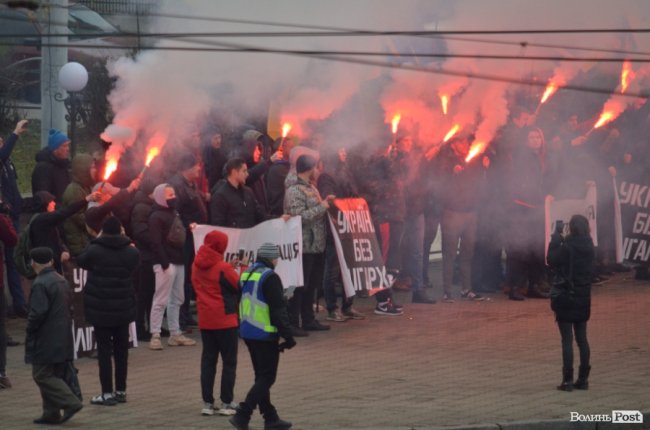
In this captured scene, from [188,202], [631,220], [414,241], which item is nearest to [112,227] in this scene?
[188,202]

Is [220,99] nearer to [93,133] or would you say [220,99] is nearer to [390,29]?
[390,29]

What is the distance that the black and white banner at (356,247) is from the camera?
15680 mm

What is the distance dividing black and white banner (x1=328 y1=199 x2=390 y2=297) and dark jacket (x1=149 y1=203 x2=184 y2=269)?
225 centimetres

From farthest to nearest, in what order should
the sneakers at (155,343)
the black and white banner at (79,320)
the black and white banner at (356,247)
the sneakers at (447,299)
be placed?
1. the sneakers at (447,299)
2. the black and white banner at (356,247)
3. the sneakers at (155,343)
4. the black and white banner at (79,320)

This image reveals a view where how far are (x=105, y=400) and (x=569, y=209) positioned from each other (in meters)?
8.59

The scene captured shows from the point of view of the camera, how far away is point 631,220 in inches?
742

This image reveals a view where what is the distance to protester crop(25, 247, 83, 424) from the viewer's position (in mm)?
10445

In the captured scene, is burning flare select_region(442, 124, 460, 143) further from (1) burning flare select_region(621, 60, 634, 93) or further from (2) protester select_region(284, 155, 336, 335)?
(1) burning flare select_region(621, 60, 634, 93)

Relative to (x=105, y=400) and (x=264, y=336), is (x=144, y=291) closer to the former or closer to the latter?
(x=105, y=400)

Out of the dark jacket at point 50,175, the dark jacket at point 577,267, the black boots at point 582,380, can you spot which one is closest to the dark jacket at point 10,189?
the dark jacket at point 50,175

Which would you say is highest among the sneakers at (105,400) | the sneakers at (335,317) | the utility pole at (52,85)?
the utility pole at (52,85)

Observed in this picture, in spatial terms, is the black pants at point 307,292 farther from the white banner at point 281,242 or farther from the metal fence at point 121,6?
the metal fence at point 121,6

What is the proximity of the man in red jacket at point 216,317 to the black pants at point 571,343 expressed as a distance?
2988 millimetres

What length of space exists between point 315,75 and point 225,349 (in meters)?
5.60
